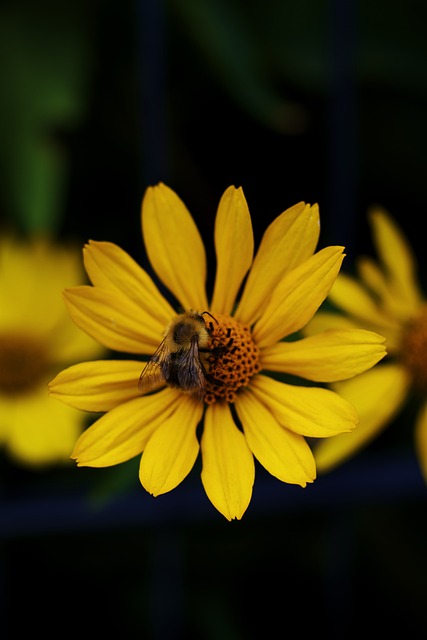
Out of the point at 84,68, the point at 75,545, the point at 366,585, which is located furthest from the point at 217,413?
the point at 366,585

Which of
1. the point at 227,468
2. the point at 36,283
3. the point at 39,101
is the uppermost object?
the point at 39,101

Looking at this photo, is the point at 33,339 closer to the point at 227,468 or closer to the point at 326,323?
the point at 326,323

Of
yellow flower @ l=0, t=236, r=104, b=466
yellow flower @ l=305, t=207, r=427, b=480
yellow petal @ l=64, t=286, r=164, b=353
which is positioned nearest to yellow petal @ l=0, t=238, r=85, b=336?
yellow flower @ l=0, t=236, r=104, b=466

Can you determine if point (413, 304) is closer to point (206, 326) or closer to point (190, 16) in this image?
point (206, 326)

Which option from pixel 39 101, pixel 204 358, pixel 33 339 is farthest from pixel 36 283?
pixel 204 358

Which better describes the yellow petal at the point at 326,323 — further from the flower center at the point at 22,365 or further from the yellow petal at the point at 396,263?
the flower center at the point at 22,365

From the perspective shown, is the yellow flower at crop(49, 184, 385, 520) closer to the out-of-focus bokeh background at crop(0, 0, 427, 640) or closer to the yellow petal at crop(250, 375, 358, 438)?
the yellow petal at crop(250, 375, 358, 438)
